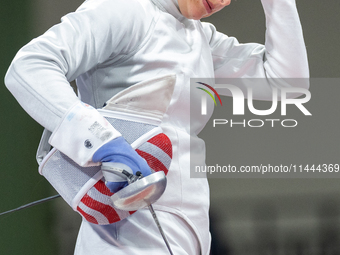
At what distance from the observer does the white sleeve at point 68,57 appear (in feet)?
1.84

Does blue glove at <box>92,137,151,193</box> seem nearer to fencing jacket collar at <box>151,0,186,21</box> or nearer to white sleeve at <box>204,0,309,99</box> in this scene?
fencing jacket collar at <box>151,0,186,21</box>

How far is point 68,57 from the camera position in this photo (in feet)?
1.98

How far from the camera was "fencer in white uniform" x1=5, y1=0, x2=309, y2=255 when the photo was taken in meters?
0.57

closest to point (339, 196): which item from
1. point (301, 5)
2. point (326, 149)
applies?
point (326, 149)

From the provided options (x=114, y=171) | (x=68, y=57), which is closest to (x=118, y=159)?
(x=114, y=171)

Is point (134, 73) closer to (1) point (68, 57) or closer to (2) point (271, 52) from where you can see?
(1) point (68, 57)

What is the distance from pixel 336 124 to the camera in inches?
59.8

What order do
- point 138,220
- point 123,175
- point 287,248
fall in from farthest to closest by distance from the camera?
point 287,248
point 138,220
point 123,175

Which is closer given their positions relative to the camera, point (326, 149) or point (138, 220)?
point (138, 220)

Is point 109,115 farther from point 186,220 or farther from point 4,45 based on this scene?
point 4,45

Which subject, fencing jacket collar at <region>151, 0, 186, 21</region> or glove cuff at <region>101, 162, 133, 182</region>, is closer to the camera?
glove cuff at <region>101, 162, 133, 182</region>

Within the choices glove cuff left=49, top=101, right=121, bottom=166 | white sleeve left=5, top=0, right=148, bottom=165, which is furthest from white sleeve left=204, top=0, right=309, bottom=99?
glove cuff left=49, top=101, right=121, bottom=166

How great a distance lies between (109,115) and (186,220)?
0.21 metres

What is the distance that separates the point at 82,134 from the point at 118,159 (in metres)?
0.06
